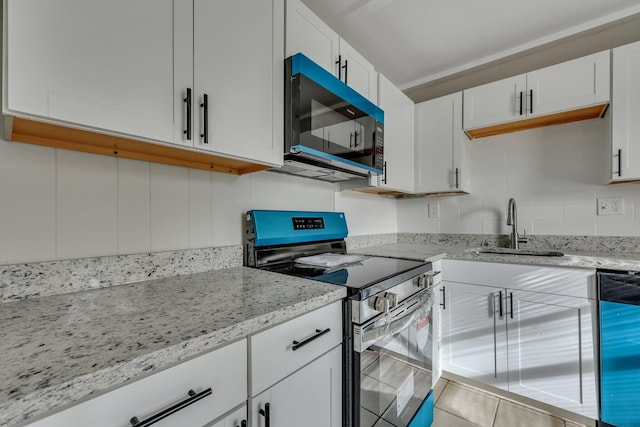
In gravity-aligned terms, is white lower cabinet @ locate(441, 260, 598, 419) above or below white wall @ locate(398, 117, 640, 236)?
below

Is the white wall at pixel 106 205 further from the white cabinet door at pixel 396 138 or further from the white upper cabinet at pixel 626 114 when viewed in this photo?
the white upper cabinet at pixel 626 114

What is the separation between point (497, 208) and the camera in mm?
2283

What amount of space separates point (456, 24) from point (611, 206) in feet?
5.32

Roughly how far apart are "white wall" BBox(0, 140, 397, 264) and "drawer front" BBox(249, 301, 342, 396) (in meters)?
0.67

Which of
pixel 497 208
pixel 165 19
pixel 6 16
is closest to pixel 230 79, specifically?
pixel 165 19

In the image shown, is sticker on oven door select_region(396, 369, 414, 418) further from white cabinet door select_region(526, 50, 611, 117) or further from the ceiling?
the ceiling

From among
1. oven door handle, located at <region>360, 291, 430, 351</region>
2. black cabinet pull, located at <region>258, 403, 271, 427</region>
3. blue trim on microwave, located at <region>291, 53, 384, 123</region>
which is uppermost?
blue trim on microwave, located at <region>291, 53, 384, 123</region>

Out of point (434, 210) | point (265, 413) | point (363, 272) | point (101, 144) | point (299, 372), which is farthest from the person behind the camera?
point (434, 210)

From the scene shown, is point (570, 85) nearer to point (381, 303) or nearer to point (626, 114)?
point (626, 114)

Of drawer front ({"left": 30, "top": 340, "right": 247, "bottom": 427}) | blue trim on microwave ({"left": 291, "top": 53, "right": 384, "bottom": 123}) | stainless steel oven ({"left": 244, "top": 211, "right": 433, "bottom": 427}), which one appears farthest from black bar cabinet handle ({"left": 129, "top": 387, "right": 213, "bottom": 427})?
blue trim on microwave ({"left": 291, "top": 53, "right": 384, "bottom": 123})

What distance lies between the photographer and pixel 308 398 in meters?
0.85

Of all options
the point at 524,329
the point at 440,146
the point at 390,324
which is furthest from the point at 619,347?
the point at 440,146

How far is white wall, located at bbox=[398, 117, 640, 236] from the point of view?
1.89 m

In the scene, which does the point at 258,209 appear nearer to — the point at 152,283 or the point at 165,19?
the point at 152,283
